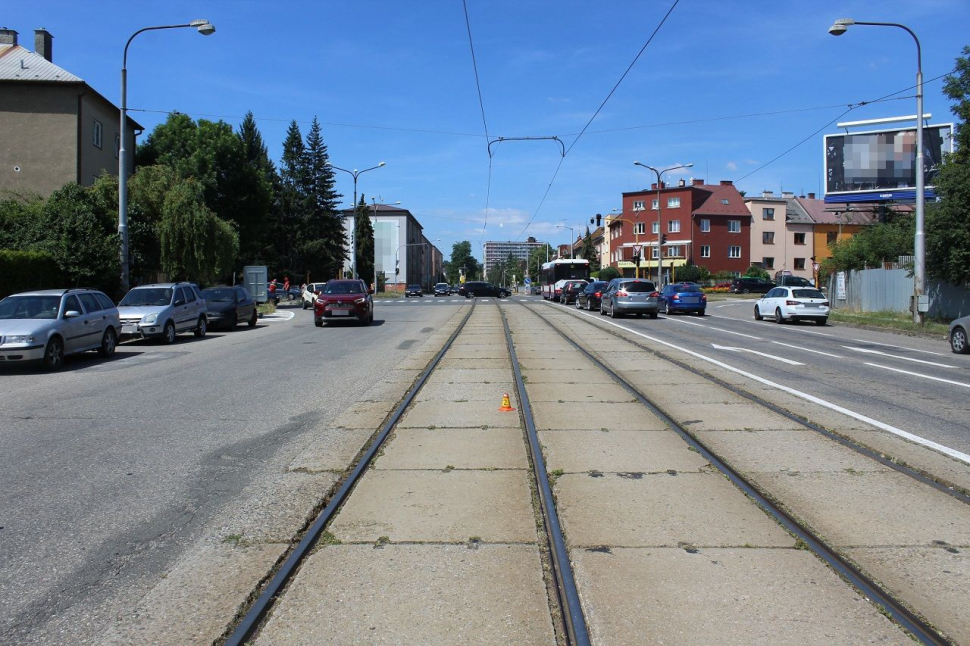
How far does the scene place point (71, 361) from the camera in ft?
51.6

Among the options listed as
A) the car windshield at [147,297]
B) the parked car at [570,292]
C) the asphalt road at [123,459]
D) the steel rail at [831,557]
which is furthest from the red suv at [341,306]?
the parked car at [570,292]

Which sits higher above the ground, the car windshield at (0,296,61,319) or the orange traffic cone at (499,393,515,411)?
the car windshield at (0,296,61,319)

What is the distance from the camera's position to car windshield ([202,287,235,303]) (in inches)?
1024

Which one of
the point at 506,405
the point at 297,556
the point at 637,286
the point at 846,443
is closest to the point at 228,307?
the point at 637,286

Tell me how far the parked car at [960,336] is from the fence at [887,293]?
1140 centimetres

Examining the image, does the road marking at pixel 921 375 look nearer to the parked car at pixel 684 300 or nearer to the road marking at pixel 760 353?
the road marking at pixel 760 353

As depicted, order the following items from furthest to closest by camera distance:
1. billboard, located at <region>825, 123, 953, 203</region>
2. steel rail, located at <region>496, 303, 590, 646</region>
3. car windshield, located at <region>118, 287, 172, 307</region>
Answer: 1. billboard, located at <region>825, 123, 953, 203</region>
2. car windshield, located at <region>118, 287, 172, 307</region>
3. steel rail, located at <region>496, 303, 590, 646</region>

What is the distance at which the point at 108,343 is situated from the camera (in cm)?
1642

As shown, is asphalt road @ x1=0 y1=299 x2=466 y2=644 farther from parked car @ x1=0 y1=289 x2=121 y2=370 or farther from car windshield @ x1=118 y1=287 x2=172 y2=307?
car windshield @ x1=118 y1=287 x2=172 y2=307

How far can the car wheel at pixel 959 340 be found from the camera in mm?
16969

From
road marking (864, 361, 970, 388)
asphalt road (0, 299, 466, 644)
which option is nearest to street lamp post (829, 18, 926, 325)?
road marking (864, 361, 970, 388)

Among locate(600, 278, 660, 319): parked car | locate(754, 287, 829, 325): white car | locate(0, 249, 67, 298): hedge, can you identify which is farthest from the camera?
locate(600, 278, 660, 319): parked car

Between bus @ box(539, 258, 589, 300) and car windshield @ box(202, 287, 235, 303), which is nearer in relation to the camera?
car windshield @ box(202, 287, 235, 303)

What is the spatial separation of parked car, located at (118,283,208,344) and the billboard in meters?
42.0
